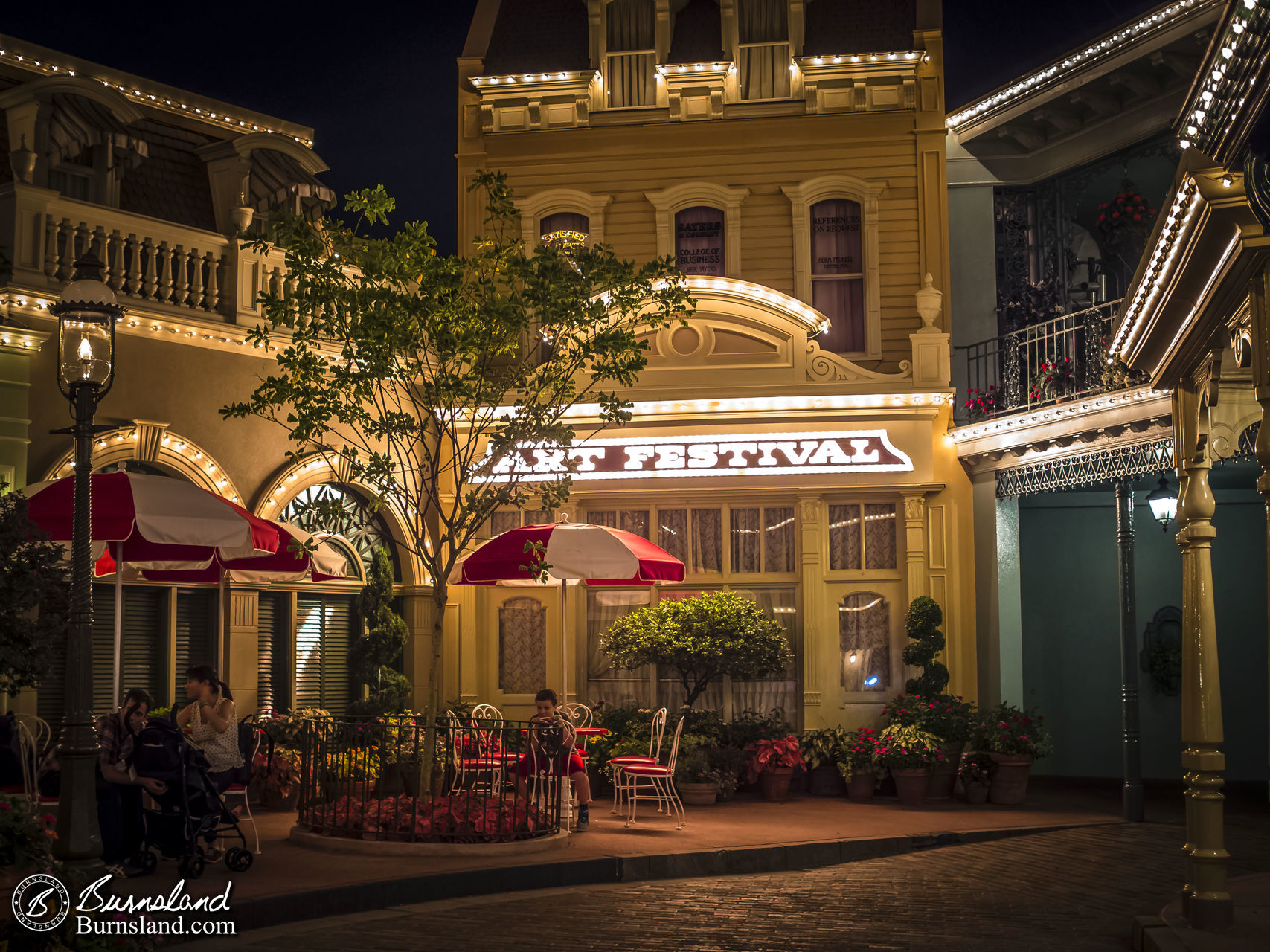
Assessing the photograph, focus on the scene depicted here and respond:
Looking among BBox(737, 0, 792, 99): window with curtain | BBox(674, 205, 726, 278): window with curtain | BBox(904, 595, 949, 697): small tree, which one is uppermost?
BBox(737, 0, 792, 99): window with curtain

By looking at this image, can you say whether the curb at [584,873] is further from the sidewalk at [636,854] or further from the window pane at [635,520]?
the window pane at [635,520]

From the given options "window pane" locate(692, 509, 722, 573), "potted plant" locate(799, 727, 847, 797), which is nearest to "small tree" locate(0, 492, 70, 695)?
"window pane" locate(692, 509, 722, 573)

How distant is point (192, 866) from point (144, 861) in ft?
1.27

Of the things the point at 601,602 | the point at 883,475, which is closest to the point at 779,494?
the point at 883,475

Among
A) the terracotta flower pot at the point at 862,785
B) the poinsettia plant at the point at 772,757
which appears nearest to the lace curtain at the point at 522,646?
the poinsettia plant at the point at 772,757

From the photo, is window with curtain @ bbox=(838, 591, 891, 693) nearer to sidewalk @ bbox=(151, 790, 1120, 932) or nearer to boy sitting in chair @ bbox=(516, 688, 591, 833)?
sidewalk @ bbox=(151, 790, 1120, 932)

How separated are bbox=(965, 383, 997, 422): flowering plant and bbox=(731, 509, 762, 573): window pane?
2997 mm

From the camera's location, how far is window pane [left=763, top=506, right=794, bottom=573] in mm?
16734

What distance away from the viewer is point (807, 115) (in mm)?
17531

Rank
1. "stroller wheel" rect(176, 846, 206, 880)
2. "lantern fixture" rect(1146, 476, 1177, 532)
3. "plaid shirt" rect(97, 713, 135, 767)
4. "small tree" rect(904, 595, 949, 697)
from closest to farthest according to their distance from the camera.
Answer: "stroller wheel" rect(176, 846, 206, 880) → "plaid shirt" rect(97, 713, 135, 767) → "lantern fixture" rect(1146, 476, 1177, 532) → "small tree" rect(904, 595, 949, 697)

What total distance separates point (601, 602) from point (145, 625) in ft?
18.4

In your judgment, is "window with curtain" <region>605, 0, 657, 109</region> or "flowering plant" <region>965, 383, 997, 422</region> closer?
"flowering plant" <region>965, 383, 997, 422</region>

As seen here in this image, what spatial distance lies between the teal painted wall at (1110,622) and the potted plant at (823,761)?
407cm

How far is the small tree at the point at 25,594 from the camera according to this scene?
32.1ft
